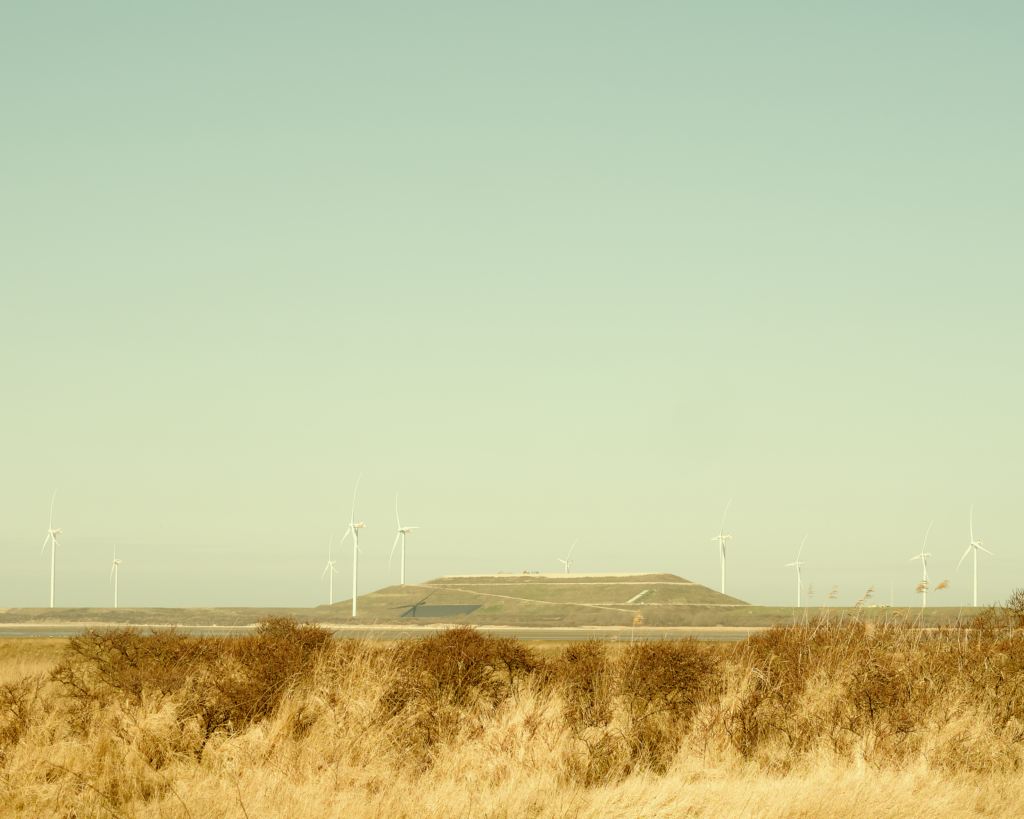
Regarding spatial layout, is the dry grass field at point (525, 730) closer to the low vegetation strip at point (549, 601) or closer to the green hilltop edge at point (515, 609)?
the green hilltop edge at point (515, 609)

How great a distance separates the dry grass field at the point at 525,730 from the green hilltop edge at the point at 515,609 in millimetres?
70615

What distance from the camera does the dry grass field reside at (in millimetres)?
10180

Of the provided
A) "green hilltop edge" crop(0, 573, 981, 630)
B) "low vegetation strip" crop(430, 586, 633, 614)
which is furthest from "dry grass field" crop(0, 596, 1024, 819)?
"low vegetation strip" crop(430, 586, 633, 614)

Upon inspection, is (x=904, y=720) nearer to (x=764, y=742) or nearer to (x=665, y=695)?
(x=764, y=742)

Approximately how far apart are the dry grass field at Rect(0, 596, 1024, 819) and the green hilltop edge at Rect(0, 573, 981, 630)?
70.6 m

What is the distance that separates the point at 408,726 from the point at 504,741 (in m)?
1.66

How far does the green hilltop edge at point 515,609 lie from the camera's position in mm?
91625

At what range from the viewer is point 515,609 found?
10912 centimetres

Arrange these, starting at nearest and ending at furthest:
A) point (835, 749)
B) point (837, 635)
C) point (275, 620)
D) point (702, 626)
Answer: point (835, 749) → point (837, 635) → point (275, 620) → point (702, 626)

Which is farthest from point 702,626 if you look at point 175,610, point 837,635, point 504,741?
point 504,741

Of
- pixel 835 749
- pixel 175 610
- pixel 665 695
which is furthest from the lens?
pixel 175 610

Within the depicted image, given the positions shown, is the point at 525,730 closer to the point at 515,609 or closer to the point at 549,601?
the point at 515,609

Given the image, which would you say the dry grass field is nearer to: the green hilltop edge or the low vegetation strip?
the green hilltop edge

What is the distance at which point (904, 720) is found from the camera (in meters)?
13.5
